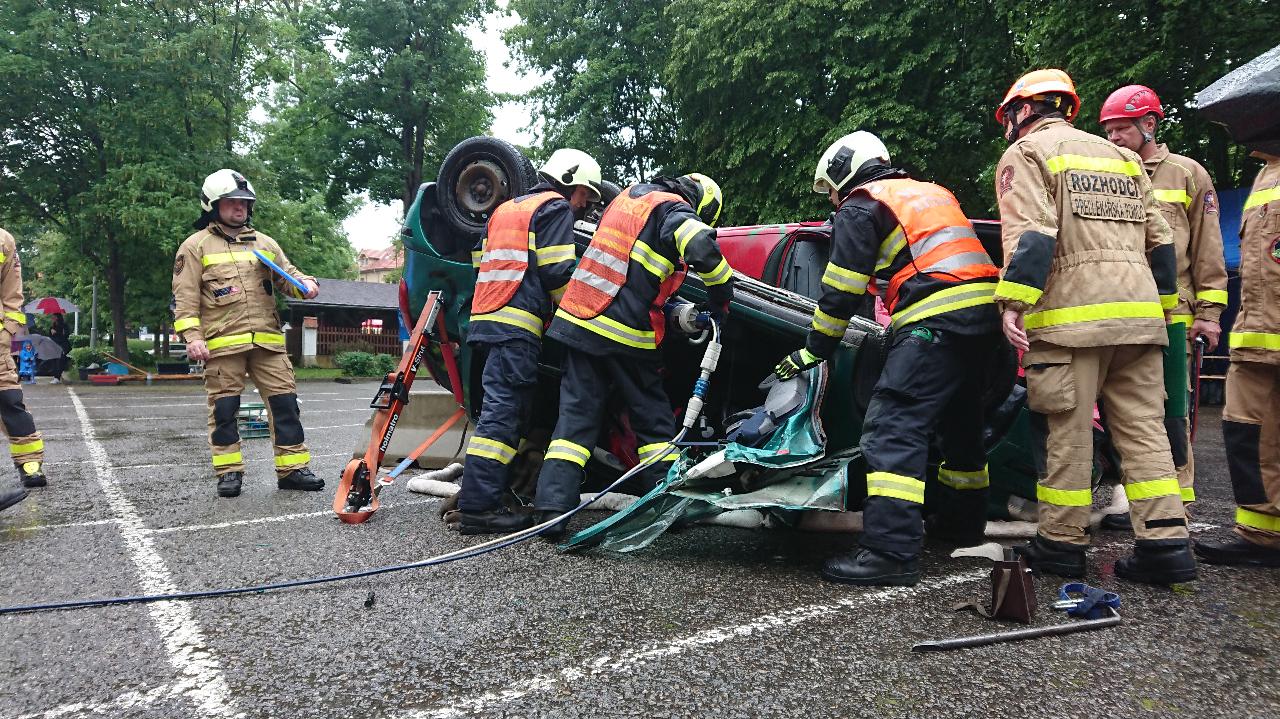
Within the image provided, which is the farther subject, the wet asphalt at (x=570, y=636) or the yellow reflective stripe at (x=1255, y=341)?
the yellow reflective stripe at (x=1255, y=341)

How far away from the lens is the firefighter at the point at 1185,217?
3564 millimetres

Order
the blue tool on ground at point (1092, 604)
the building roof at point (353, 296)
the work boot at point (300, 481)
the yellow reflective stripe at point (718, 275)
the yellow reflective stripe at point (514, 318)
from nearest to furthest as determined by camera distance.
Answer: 1. the blue tool on ground at point (1092, 604)
2. the yellow reflective stripe at point (718, 275)
3. the yellow reflective stripe at point (514, 318)
4. the work boot at point (300, 481)
5. the building roof at point (353, 296)

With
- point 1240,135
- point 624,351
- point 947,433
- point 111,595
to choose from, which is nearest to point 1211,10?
point 1240,135

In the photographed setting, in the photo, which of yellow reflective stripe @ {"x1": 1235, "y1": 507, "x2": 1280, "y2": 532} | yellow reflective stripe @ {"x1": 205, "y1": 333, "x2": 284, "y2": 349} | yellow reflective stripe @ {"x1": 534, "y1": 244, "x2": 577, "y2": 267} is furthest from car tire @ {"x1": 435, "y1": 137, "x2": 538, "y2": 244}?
yellow reflective stripe @ {"x1": 1235, "y1": 507, "x2": 1280, "y2": 532}

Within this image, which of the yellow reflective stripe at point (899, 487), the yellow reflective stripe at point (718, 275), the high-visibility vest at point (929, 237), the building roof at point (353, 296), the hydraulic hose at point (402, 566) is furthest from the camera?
the building roof at point (353, 296)

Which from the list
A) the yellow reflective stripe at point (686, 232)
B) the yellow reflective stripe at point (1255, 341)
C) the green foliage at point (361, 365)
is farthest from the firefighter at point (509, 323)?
the green foliage at point (361, 365)

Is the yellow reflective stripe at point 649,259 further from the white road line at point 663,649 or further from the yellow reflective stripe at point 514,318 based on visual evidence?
the white road line at point 663,649

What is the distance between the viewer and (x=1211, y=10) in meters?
9.28

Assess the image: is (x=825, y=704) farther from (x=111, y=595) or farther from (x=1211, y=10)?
(x=1211, y=10)

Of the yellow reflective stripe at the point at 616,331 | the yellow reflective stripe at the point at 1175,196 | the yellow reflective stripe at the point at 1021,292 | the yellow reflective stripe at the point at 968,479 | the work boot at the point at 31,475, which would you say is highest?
the yellow reflective stripe at the point at 1175,196

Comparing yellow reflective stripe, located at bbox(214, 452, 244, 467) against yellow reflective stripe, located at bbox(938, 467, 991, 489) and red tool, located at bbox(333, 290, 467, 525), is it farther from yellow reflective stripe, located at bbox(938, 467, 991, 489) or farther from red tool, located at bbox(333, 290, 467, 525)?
yellow reflective stripe, located at bbox(938, 467, 991, 489)

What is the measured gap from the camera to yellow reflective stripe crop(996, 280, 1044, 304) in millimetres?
2701

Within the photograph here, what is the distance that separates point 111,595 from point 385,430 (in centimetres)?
148

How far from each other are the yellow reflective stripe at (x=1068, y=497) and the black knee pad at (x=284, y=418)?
410 centimetres
